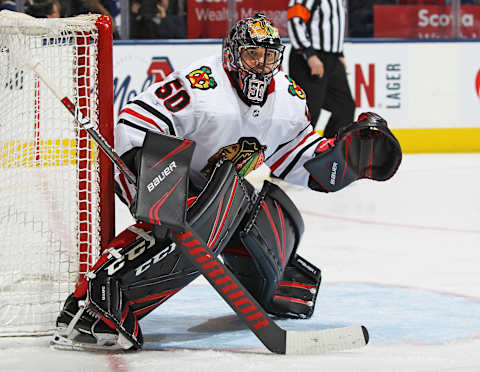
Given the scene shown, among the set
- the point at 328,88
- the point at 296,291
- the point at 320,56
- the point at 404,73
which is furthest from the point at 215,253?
the point at 404,73

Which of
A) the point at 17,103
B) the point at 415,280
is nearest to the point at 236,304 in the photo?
the point at 17,103

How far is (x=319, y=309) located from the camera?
2.50 m

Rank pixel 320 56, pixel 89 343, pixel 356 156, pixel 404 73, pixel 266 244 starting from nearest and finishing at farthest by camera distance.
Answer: pixel 89 343, pixel 266 244, pixel 356 156, pixel 320 56, pixel 404 73

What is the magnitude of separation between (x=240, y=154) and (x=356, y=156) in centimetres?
31

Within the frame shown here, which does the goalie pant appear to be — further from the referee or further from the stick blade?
the referee

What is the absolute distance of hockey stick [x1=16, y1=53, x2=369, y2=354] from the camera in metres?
1.97

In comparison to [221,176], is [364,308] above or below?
below

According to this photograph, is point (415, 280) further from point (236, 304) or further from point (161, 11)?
point (161, 11)

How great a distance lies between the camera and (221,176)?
84.9 inches

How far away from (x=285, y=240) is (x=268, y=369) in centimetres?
52

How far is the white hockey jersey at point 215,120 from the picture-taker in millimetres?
2166

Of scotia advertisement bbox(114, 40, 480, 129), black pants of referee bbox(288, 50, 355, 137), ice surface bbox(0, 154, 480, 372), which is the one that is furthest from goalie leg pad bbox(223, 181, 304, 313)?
scotia advertisement bbox(114, 40, 480, 129)

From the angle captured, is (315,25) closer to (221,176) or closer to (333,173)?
(333,173)

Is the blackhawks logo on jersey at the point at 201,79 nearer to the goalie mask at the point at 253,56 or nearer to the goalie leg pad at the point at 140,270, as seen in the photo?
the goalie mask at the point at 253,56
